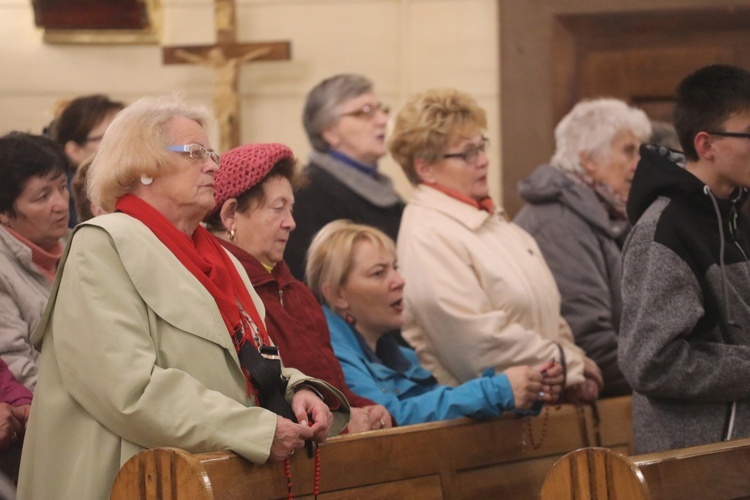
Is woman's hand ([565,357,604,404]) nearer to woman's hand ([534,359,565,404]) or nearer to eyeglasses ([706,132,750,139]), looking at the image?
woman's hand ([534,359,565,404])

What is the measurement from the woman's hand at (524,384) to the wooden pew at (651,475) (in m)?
0.86

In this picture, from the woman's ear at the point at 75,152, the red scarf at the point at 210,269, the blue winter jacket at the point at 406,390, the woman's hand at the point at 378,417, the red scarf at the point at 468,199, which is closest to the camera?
the red scarf at the point at 210,269

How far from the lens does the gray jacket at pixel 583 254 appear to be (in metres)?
4.11

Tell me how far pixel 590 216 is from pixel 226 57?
8.48 feet

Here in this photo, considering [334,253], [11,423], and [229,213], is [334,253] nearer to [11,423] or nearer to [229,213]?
[229,213]

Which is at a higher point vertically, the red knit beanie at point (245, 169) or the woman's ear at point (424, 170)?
the red knit beanie at point (245, 169)

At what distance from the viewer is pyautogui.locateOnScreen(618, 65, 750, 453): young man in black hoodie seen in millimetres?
2947

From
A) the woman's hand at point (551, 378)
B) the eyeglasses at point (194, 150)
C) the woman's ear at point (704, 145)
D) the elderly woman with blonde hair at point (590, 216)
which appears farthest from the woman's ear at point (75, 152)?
the woman's ear at point (704, 145)

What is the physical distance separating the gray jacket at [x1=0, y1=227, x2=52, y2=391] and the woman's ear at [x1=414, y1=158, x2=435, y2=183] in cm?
139

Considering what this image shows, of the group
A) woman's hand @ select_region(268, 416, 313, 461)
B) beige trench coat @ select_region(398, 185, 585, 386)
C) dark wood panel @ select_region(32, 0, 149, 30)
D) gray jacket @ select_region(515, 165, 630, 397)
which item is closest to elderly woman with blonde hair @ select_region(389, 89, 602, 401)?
beige trench coat @ select_region(398, 185, 585, 386)

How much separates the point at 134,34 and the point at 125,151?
374 cm

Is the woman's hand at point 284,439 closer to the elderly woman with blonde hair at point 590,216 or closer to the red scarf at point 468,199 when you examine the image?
the red scarf at point 468,199

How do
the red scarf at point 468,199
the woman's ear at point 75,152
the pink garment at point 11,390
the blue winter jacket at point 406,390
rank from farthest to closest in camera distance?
the woman's ear at point 75,152 < the red scarf at point 468,199 < the blue winter jacket at point 406,390 < the pink garment at point 11,390

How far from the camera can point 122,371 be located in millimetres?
2340
